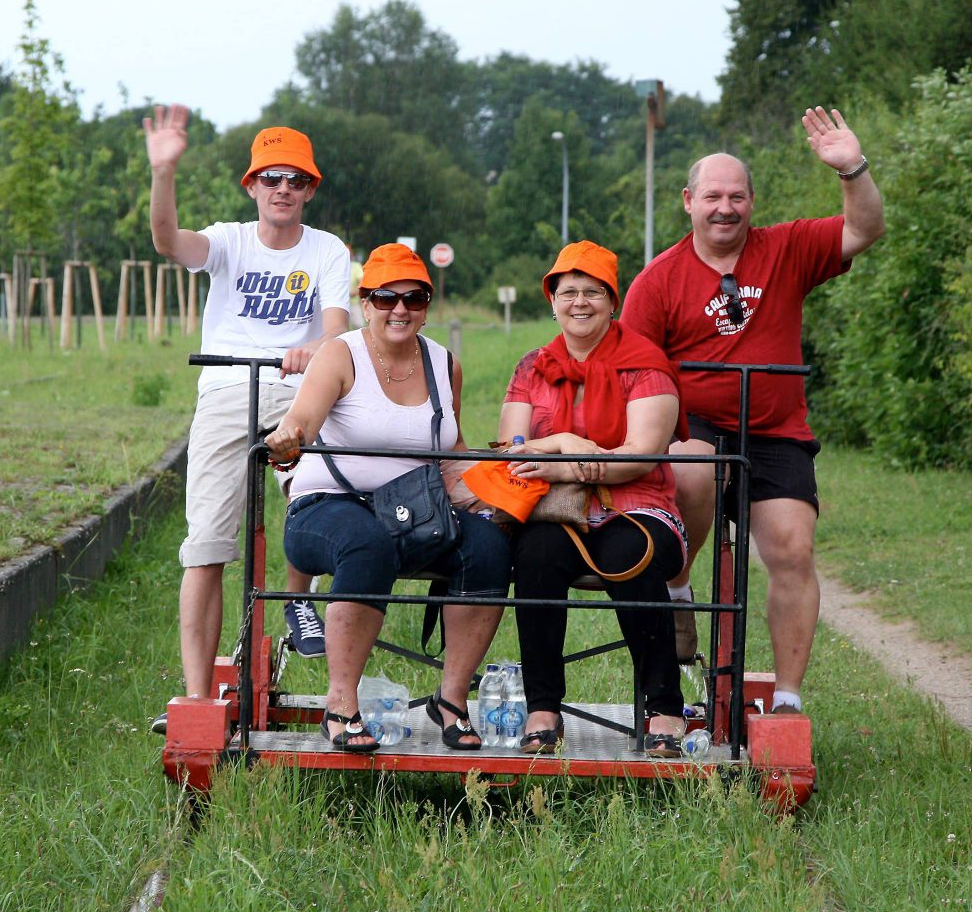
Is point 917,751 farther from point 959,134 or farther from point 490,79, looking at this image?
point 490,79

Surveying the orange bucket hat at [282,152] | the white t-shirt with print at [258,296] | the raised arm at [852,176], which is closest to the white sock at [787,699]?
the raised arm at [852,176]

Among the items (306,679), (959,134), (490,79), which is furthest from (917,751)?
(490,79)

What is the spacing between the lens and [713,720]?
485 cm

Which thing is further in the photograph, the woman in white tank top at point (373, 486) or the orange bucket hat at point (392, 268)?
the orange bucket hat at point (392, 268)

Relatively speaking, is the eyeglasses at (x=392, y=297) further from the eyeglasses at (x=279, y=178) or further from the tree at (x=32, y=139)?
the tree at (x=32, y=139)

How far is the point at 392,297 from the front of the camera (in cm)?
499

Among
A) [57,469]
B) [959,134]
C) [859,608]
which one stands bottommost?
[859,608]

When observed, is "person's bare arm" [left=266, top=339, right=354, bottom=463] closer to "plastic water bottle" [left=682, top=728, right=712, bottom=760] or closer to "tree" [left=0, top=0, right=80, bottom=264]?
"plastic water bottle" [left=682, top=728, right=712, bottom=760]

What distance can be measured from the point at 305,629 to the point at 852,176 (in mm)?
2609

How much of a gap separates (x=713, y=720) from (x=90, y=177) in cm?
3001

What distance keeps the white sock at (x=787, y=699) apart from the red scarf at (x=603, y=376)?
0.94 metres

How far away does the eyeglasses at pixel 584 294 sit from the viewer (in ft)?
16.4

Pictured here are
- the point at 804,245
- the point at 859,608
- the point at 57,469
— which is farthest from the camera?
the point at 57,469

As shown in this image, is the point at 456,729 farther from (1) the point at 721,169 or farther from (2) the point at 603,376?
(1) the point at 721,169
